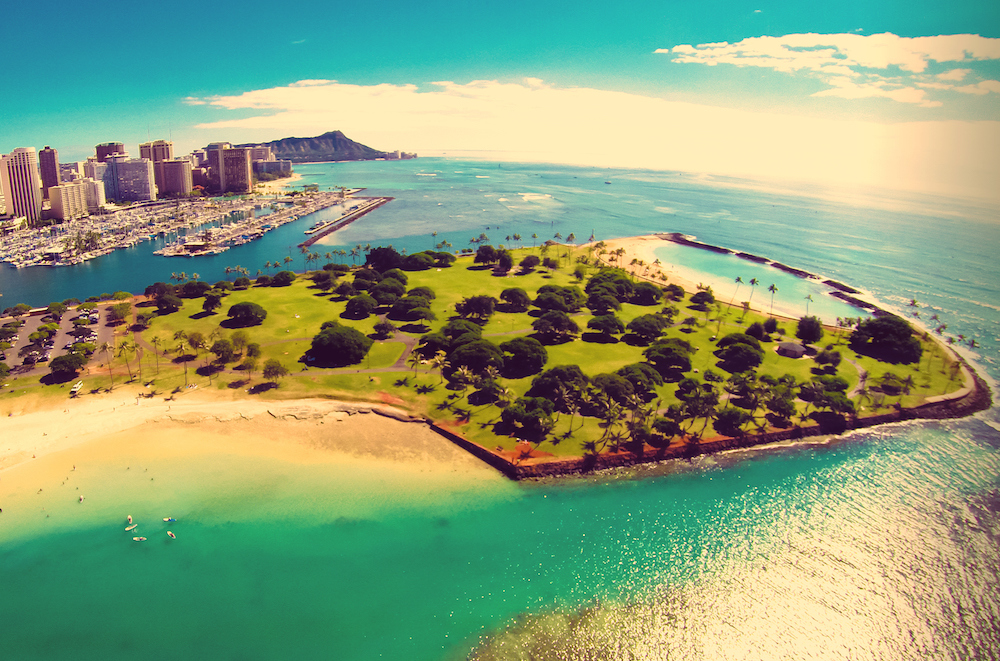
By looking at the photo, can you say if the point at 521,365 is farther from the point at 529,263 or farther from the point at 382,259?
the point at 382,259

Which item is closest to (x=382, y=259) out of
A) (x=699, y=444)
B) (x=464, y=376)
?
(x=464, y=376)

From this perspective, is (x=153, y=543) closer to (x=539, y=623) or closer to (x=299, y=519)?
(x=299, y=519)

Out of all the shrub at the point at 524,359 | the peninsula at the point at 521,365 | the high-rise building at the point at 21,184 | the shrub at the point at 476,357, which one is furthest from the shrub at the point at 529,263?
the high-rise building at the point at 21,184

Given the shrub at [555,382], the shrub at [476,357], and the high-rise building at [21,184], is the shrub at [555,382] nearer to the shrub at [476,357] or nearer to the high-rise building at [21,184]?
the shrub at [476,357]

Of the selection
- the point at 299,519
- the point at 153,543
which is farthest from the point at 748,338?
the point at 153,543

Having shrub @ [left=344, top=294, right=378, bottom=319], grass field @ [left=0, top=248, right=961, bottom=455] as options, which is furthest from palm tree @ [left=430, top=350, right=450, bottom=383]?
shrub @ [left=344, top=294, right=378, bottom=319]

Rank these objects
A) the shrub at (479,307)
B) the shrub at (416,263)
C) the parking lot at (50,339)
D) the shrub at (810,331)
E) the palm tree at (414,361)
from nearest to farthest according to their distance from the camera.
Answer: the parking lot at (50,339), the palm tree at (414,361), the shrub at (810,331), the shrub at (479,307), the shrub at (416,263)

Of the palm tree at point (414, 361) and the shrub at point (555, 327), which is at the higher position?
the shrub at point (555, 327)
